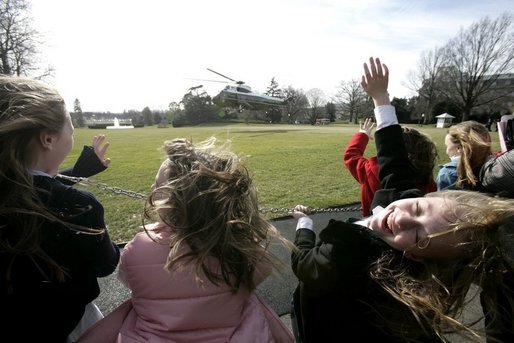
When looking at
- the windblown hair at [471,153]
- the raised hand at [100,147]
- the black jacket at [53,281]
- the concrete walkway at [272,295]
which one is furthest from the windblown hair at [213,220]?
the windblown hair at [471,153]

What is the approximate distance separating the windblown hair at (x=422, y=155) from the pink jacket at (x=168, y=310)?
2.13 meters

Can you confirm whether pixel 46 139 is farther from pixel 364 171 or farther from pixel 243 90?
pixel 243 90

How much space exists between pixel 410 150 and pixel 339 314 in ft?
6.15

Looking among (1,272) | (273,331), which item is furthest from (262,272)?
(1,272)

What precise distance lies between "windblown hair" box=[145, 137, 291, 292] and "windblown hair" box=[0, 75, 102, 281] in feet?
1.52

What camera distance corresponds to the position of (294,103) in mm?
95500

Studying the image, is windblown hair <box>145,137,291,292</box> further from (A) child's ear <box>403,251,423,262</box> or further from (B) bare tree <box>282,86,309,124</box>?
(B) bare tree <box>282,86,309,124</box>

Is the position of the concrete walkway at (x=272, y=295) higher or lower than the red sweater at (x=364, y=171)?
lower

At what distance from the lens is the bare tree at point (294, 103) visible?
93.2m

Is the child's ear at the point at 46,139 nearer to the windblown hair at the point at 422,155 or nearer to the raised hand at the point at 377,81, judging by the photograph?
the raised hand at the point at 377,81

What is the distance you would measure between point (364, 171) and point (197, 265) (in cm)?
208

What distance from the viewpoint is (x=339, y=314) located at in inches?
71.9

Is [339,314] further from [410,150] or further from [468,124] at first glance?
[468,124]

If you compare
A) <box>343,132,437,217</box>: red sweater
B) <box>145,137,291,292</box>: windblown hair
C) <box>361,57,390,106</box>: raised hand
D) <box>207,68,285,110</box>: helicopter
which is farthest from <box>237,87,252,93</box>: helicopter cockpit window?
<box>145,137,291,292</box>: windblown hair
